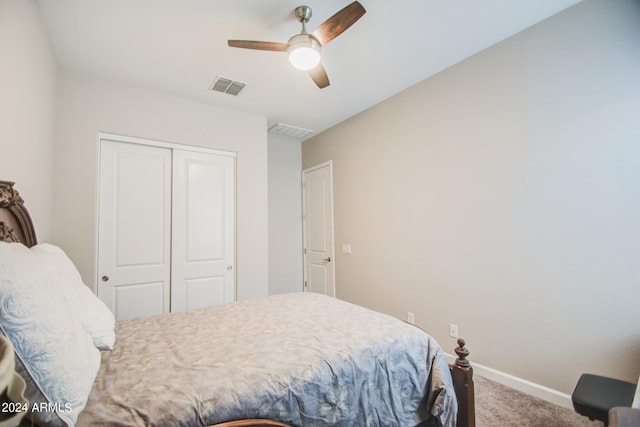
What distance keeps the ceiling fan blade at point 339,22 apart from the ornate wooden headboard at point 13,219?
184 cm

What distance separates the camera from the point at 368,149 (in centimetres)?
341

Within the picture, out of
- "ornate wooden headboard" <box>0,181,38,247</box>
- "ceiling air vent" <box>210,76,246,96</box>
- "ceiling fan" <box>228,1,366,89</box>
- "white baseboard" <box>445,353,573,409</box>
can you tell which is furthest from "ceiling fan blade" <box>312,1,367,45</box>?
"white baseboard" <box>445,353,573,409</box>

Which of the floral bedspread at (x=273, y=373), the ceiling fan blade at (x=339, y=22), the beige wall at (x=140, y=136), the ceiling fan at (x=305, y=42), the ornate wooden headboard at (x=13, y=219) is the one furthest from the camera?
the beige wall at (x=140, y=136)

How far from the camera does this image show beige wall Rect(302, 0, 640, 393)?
1708 millimetres

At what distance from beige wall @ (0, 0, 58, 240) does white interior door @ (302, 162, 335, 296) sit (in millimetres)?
2904

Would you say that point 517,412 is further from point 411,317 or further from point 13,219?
point 13,219

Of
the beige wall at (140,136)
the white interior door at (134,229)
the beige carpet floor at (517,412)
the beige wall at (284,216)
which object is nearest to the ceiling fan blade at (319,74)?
the beige wall at (140,136)

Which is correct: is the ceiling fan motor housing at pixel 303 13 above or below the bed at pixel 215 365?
above

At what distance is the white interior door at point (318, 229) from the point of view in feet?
13.1

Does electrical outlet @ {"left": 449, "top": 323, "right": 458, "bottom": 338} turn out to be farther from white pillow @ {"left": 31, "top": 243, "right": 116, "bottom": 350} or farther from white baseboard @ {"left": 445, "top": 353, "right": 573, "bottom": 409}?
white pillow @ {"left": 31, "top": 243, "right": 116, "bottom": 350}

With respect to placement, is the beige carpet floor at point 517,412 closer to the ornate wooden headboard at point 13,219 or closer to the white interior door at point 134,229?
the ornate wooden headboard at point 13,219

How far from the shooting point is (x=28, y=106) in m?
1.71

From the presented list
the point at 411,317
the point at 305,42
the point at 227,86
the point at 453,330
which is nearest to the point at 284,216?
the point at 227,86

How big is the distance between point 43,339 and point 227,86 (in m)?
2.61
